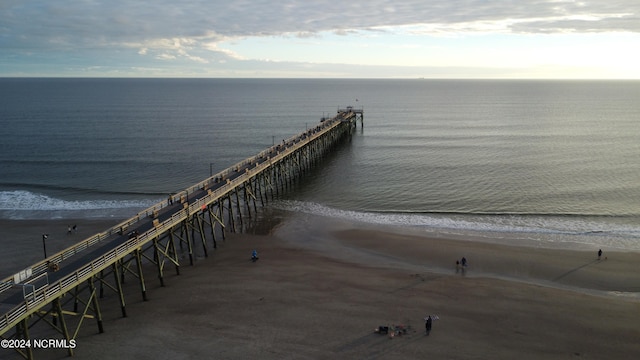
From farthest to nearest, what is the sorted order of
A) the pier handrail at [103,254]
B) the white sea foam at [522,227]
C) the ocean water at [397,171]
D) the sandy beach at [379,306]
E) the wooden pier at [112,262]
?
the ocean water at [397,171], the white sea foam at [522,227], the sandy beach at [379,306], the wooden pier at [112,262], the pier handrail at [103,254]

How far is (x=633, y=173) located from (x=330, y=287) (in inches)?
1724

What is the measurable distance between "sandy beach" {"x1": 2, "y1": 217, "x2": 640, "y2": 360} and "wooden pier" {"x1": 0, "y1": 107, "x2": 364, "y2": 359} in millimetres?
1051

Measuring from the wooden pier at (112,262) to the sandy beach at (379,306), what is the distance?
3.45ft

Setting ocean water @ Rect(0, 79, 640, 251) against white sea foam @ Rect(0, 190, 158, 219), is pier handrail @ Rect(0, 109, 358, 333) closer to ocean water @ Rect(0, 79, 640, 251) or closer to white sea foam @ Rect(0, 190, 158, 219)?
ocean water @ Rect(0, 79, 640, 251)

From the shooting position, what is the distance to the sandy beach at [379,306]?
20047 mm

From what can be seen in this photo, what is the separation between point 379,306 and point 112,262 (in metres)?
13.4

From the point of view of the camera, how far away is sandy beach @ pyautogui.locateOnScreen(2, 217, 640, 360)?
20.0 m

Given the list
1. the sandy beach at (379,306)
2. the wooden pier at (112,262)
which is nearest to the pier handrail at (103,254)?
the wooden pier at (112,262)

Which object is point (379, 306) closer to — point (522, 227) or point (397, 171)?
point (522, 227)

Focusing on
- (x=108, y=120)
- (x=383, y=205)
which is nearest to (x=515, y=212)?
(x=383, y=205)

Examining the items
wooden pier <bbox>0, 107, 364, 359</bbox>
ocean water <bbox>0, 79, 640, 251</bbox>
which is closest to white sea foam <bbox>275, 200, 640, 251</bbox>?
ocean water <bbox>0, 79, 640, 251</bbox>

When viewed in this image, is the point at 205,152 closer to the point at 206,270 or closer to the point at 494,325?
the point at 206,270

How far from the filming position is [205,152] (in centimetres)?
6706

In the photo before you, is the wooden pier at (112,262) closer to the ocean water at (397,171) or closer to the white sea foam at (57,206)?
the ocean water at (397,171)
